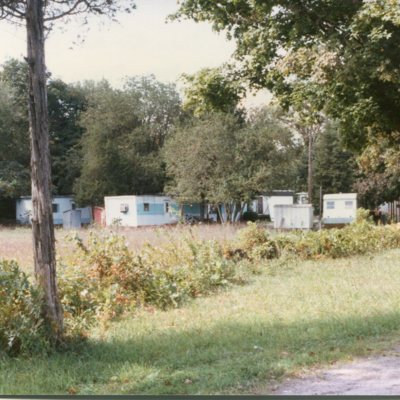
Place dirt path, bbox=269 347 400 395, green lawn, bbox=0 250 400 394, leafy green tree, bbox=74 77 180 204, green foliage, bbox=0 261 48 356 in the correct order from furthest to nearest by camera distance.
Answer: leafy green tree, bbox=74 77 180 204 < green foliage, bbox=0 261 48 356 < green lawn, bbox=0 250 400 394 < dirt path, bbox=269 347 400 395

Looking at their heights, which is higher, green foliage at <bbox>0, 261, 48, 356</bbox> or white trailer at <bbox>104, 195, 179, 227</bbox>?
white trailer at <bbox>104, 195, 179, 227</bbox>

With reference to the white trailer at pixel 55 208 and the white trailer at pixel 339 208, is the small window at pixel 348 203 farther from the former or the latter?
the white trailer at pixel 55 208

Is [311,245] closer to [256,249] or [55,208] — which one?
[256,249]

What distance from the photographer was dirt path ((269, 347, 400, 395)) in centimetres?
324

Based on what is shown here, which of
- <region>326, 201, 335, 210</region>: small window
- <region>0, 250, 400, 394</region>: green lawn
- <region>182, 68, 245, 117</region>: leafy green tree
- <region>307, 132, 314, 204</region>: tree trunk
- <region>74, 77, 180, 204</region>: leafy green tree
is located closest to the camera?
<region>0, 250, 400, 394</region>: green lawn

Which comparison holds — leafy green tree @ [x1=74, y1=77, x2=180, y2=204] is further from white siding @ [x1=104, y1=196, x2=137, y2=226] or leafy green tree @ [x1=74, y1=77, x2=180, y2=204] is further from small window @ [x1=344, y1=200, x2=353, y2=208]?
small window @ [x1=344, y1=200, x2=353, y2=208]

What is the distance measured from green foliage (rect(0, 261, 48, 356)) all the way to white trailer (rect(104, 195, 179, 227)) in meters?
0.80

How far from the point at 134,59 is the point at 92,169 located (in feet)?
2.87

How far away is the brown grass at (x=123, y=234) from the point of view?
4.49 metres

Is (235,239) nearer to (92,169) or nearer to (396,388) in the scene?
(92,169)

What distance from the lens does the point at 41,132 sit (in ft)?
13.0

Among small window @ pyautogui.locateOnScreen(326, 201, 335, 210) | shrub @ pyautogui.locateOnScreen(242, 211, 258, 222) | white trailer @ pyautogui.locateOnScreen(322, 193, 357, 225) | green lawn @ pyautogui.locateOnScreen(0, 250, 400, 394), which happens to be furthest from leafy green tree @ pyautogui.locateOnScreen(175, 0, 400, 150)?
green lawn @ pyautogui.locateOnScreen(0, 250, 400, 394)

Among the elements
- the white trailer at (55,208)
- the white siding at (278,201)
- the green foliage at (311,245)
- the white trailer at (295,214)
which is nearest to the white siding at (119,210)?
the white trailer at (55,208)

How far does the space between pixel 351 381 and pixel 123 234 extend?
286 cm
